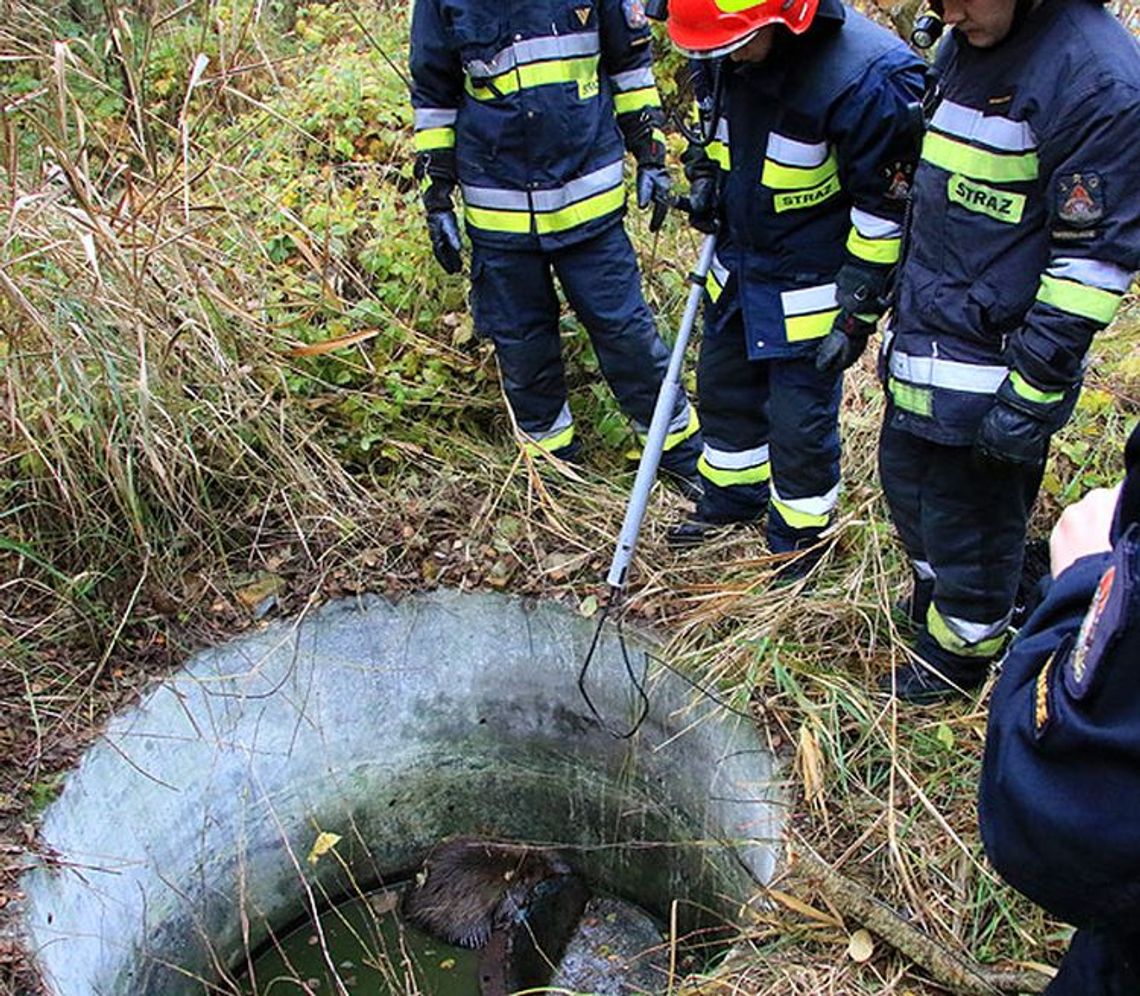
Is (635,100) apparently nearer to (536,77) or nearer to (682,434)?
(536,77)

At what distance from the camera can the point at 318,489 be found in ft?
10.7

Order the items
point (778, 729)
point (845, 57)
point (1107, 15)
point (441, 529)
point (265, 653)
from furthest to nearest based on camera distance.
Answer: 1. point (441, 529)
2. point (265, 653)
3. point (778, 729)
4. point (845, 57)
5. point (1107, 15)

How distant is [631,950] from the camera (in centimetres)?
326

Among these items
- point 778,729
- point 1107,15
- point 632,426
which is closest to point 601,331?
point 632,426

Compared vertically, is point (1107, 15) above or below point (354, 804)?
above

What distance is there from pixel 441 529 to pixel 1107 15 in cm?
226

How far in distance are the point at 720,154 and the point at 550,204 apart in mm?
571

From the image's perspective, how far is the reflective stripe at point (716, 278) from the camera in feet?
8.98

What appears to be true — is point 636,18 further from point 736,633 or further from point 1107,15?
point 736,633

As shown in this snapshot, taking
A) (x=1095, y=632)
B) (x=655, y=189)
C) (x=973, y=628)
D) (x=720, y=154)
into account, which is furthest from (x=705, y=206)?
(x=1095, y=632)

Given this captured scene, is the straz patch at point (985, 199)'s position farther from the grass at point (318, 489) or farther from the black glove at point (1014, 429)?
the grass at point (318, 489)

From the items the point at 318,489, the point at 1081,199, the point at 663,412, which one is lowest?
the point at 318,489

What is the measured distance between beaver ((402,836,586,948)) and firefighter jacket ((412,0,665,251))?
202 centimetres

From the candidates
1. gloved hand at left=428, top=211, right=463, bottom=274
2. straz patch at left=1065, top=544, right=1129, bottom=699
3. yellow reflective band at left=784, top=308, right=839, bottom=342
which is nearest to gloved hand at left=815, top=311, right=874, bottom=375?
yellow reflective band at left=784, top=308, right=839, bottom=342
